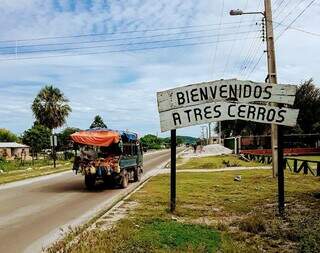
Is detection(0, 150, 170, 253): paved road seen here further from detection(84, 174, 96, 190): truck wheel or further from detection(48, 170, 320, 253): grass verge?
detection(48, 170, 320, 253): grass verge

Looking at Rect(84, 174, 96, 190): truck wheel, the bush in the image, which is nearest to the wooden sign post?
the bush

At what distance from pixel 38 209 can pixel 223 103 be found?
6428 mm

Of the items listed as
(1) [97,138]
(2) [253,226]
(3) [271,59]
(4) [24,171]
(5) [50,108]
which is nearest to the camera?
(2) [253,226]

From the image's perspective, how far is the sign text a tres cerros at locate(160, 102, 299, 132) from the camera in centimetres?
1377

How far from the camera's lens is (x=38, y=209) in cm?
1603

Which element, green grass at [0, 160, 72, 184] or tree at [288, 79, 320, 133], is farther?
tree at [288, 79, 320, 133]

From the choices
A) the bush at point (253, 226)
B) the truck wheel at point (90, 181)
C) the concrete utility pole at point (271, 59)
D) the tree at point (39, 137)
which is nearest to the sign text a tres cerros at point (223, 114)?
the bush at point (253, 226)

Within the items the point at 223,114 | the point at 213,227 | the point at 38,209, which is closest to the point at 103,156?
the point at 38,209

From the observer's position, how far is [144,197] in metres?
18.2

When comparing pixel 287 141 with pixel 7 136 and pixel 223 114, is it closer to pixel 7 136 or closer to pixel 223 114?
pixel 223 114

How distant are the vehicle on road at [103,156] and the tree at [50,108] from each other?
156 feet

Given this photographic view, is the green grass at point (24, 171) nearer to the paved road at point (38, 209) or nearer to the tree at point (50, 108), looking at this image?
the paved road at point (38, 209)

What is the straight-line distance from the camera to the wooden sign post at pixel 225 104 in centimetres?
1372

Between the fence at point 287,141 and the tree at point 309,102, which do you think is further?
the tree at point 309,102
